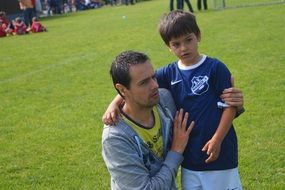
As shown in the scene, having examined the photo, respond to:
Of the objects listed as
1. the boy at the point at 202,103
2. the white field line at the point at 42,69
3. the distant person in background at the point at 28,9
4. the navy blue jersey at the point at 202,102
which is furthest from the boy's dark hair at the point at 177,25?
the distant person in background at the point at 28,9

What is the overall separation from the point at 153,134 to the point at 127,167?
0.94 ft

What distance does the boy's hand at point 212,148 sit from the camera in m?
2.84

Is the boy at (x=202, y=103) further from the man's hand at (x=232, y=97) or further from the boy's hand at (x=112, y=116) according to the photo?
the boy's hand at (x=112, y=116)

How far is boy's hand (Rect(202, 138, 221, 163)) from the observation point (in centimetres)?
284

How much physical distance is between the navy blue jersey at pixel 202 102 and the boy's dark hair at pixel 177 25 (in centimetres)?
21

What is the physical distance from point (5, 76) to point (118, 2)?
108 feet

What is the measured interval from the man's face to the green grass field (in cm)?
217

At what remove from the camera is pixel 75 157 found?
5727 millimetres

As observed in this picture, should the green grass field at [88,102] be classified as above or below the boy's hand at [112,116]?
below

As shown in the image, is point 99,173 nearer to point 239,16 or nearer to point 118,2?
point 239,16

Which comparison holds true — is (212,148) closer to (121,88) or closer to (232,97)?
(232,97)

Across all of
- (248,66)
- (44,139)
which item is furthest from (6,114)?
(248,66)

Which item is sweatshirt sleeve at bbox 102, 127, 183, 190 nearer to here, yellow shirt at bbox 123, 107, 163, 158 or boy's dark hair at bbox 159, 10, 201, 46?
yellow shirt at bbox 123, 107, 163, 158

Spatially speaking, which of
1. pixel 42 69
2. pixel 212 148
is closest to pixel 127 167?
pixel 212 148
